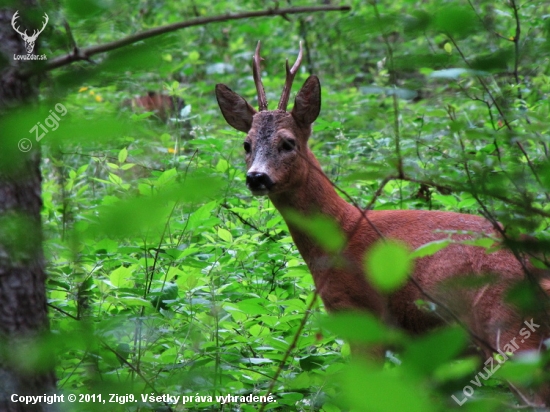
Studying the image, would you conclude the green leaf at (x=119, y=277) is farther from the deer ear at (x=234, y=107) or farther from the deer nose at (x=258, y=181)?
the deer ear at (x=234, y=107)

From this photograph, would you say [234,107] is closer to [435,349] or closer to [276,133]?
[276,133]

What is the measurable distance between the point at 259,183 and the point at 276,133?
49 cm

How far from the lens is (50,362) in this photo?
1470 millimetres

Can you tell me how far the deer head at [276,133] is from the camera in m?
4.21

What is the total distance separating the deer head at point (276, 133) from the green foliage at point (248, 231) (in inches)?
15.6

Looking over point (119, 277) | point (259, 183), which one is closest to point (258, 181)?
point (259, 183)

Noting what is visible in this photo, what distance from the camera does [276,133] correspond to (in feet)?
14.7

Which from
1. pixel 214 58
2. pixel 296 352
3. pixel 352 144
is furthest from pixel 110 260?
pixel 214 58

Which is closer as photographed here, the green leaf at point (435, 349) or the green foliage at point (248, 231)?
the green leaf at point (435, 349)

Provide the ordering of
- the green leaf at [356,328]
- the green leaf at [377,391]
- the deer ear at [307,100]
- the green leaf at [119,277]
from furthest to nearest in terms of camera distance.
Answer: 1. the deer ear at [307,100]
2. the green leaf at [119,277]
3. the green leaf at [356,328]
4. the green leaf at [377,391]

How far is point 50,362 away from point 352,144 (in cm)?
553

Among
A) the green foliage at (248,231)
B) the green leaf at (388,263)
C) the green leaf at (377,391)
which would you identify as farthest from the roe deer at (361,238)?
the green leaf at (377,391)
